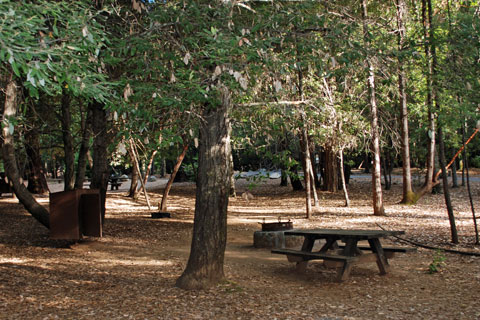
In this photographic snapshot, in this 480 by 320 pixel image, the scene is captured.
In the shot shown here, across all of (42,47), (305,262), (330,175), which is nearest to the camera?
(42,47)

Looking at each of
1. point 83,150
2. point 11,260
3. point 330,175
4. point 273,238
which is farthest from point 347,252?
point 330,175

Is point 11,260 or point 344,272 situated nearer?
point 344,272

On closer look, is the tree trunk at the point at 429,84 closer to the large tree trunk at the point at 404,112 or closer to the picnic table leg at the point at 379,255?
the large tree trunk at the point at 404,112

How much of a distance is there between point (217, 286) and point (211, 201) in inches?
49.0

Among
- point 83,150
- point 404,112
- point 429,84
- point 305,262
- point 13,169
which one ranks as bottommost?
point 305,262

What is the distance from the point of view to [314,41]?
7.38 m

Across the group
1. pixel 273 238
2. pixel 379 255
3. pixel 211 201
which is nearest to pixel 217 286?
pixel 211 201

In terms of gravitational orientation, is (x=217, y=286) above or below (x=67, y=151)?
below

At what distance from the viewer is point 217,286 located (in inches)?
272

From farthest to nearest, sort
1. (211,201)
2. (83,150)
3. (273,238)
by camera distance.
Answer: (83,150) → (273,238) → (211,201)

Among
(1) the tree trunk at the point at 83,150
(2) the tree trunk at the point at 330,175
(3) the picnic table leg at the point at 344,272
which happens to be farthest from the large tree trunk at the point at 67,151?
(2) the tree trunk at the point at 330,175

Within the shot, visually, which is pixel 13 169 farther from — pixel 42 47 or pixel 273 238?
pixel 42 47

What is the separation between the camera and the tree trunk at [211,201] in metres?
6.74

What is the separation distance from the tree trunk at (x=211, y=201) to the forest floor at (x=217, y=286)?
279 mm
